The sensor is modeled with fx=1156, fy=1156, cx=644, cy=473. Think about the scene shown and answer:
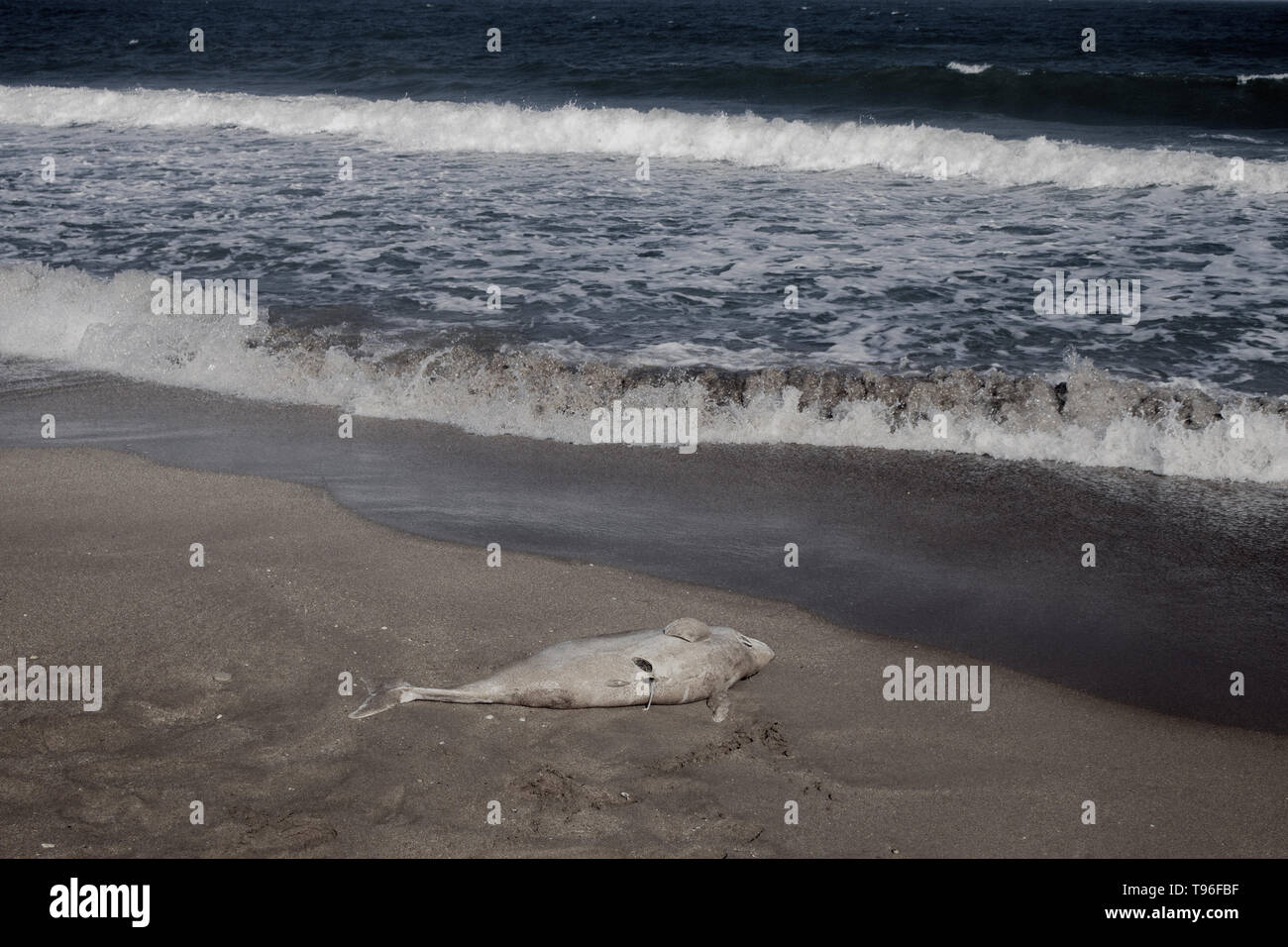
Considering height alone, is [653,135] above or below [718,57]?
below

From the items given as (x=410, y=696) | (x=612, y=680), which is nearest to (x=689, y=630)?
(x=612, y=680)

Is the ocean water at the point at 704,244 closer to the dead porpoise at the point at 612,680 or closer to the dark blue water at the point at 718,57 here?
the dark blue water at the point at 718,57

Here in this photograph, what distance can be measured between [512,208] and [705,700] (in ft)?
36.1

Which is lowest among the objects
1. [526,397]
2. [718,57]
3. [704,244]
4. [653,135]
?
[526,397]

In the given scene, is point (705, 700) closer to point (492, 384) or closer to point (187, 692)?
point (187, 692)

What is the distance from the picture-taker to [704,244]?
40.8 ft

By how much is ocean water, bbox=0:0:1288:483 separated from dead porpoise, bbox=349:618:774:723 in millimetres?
3120

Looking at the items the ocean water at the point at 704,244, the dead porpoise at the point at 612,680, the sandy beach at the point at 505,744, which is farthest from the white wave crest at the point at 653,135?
the dead porpoise at the point at 612,680

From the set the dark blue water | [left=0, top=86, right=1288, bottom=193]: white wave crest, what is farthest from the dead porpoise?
the dark blue water

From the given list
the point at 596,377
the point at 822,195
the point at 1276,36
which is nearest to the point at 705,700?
the point at 596,377

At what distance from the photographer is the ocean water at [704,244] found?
317 inches

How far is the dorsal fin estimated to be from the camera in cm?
467

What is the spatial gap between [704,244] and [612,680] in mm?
8583

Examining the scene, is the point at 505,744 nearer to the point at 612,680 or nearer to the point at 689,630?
the point at 612,680
